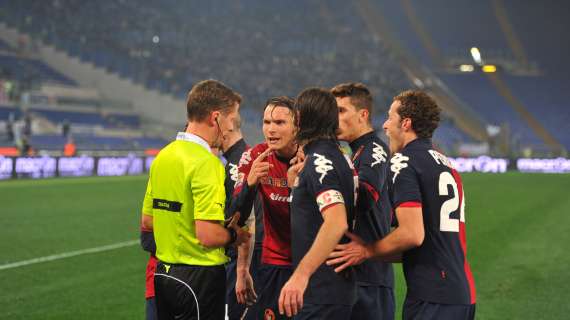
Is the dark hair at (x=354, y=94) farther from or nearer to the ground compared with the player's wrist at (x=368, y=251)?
farther from the ground

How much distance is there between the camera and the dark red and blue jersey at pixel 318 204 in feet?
12.3

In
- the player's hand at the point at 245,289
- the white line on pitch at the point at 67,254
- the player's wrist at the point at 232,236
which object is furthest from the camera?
the white line on pitch at the point at 67,254

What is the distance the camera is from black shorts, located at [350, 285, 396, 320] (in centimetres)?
439

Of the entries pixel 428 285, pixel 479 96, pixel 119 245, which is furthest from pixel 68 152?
pixel 479 96

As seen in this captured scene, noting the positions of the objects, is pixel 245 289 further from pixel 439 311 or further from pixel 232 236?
pixel 439 311

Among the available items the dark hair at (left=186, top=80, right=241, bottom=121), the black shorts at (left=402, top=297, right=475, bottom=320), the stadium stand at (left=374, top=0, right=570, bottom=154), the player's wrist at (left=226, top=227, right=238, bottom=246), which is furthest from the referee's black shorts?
the stadium stand at (left=374, top=0, right=570, bottom=154)

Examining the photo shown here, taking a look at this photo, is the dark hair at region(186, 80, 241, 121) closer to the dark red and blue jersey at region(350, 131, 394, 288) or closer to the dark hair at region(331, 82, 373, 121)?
the dark red and blue jersey at region(350, 131, 394, 288)

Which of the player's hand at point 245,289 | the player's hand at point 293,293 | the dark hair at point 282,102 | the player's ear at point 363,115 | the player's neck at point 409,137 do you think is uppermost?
the dark hair at point 282,102

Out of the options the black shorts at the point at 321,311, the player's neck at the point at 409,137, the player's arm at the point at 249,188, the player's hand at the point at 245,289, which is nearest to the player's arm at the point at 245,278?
the player's hand at the point at 245,289

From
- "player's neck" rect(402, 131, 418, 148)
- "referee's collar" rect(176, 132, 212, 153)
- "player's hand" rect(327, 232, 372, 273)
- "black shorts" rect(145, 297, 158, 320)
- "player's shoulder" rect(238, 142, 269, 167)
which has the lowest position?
"black shorts" rect(145, 297, 158, 320)

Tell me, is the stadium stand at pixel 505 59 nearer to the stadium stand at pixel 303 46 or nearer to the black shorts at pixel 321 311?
the stadium stand at pixel 303 46

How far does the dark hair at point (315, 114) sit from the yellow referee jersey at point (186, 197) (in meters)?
0.57

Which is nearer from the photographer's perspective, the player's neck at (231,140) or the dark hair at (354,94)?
the dark hair at (354,94)

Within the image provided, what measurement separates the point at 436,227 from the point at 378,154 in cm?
81
